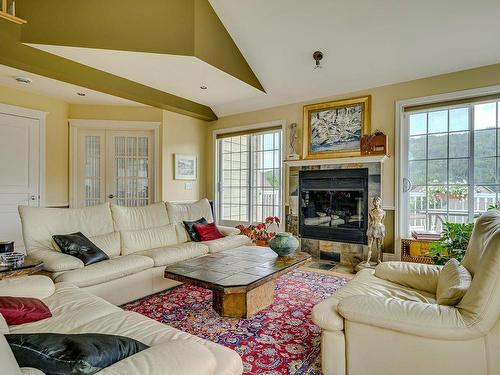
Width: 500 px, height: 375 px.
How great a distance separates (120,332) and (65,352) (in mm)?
613

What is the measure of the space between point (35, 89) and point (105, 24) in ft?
6.42

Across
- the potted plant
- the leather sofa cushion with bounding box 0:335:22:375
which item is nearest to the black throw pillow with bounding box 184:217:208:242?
the potted plant

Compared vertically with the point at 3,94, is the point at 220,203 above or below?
below

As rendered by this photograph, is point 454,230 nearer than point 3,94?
Yes

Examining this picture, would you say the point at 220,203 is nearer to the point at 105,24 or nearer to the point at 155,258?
the point at 155,258

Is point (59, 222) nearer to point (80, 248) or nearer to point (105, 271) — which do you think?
point (80, 248)

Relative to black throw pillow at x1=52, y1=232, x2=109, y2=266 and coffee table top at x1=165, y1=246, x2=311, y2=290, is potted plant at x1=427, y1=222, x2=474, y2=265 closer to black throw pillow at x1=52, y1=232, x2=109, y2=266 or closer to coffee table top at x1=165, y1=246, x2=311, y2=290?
coffee table top at x1=165, y1=246, x2=311, y2=290

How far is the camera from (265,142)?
5688 mm

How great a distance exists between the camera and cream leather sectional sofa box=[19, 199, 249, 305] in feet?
8.88

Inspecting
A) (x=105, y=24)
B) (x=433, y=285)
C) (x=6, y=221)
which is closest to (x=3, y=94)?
(x=6, y=221)

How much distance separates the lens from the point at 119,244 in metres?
3.44

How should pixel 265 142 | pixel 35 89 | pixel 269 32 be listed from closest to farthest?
pixel 269 32
pixel 35 89
pixel 265 142

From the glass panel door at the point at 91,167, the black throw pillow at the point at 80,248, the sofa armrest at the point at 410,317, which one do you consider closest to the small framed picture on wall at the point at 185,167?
the glass panel door at the point at 91,167

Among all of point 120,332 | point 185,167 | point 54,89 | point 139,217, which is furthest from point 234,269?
point 54,89
